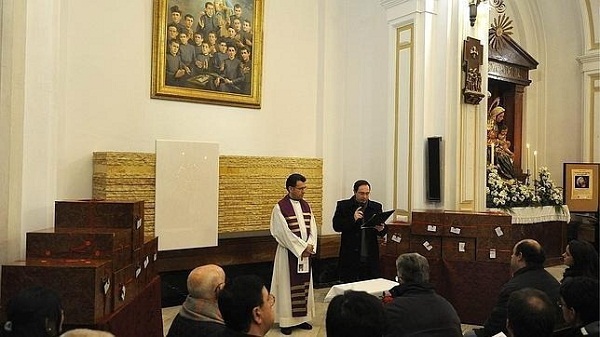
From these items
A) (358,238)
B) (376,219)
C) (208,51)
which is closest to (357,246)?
(358,238)

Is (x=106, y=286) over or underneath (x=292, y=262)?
over

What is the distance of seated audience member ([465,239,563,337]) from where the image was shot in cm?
356

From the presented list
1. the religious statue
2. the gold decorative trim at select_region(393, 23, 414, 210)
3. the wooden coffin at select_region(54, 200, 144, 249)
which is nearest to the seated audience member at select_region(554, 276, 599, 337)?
the wooden coffin at select_region(54, 200, 144, 249)

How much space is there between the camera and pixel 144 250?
175 inches

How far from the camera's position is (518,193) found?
8.58 meters

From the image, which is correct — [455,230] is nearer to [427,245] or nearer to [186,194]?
[427,245]

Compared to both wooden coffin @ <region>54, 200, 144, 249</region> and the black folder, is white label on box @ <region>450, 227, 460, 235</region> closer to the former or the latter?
the black folder

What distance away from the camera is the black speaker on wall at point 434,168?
23.6 ft

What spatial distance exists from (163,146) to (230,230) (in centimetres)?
137

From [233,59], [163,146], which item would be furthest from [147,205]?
[233,59]

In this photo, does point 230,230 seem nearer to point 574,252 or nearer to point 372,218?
point 372,218

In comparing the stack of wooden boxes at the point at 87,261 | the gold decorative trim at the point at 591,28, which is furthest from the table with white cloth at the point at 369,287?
the gold decorative trim at the point at 591,28

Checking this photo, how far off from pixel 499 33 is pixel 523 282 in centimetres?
700

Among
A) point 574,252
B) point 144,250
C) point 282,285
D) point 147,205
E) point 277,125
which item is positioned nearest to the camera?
point 574,252
